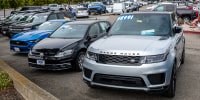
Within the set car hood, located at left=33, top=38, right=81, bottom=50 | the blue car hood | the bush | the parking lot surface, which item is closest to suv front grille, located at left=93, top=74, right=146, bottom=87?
the parking lot surface

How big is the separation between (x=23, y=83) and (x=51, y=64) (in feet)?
5.31

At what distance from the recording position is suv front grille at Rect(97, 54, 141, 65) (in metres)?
4.21

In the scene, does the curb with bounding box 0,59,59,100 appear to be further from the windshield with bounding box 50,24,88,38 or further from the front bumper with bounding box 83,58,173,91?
the windshield with bounding box 50,24,88,38

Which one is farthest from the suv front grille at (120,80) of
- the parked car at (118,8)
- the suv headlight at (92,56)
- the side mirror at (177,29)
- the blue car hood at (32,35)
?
the parked car at (118,8)

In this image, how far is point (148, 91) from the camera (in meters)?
4.15

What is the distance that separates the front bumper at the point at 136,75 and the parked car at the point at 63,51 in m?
2.49

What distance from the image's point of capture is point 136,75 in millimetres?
4105

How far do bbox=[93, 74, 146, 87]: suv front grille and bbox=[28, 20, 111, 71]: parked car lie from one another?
8.04 feet

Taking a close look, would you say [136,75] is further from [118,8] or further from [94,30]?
[118,8]

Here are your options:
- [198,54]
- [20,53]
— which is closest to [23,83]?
[20,53]

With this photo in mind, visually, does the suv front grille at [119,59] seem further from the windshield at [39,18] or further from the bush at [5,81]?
the windshield at [39,18]

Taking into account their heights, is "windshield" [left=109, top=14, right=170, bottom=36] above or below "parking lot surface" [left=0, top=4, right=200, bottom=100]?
above

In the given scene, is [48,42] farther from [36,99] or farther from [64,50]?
[36,99]

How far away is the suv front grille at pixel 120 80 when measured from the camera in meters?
4.14
